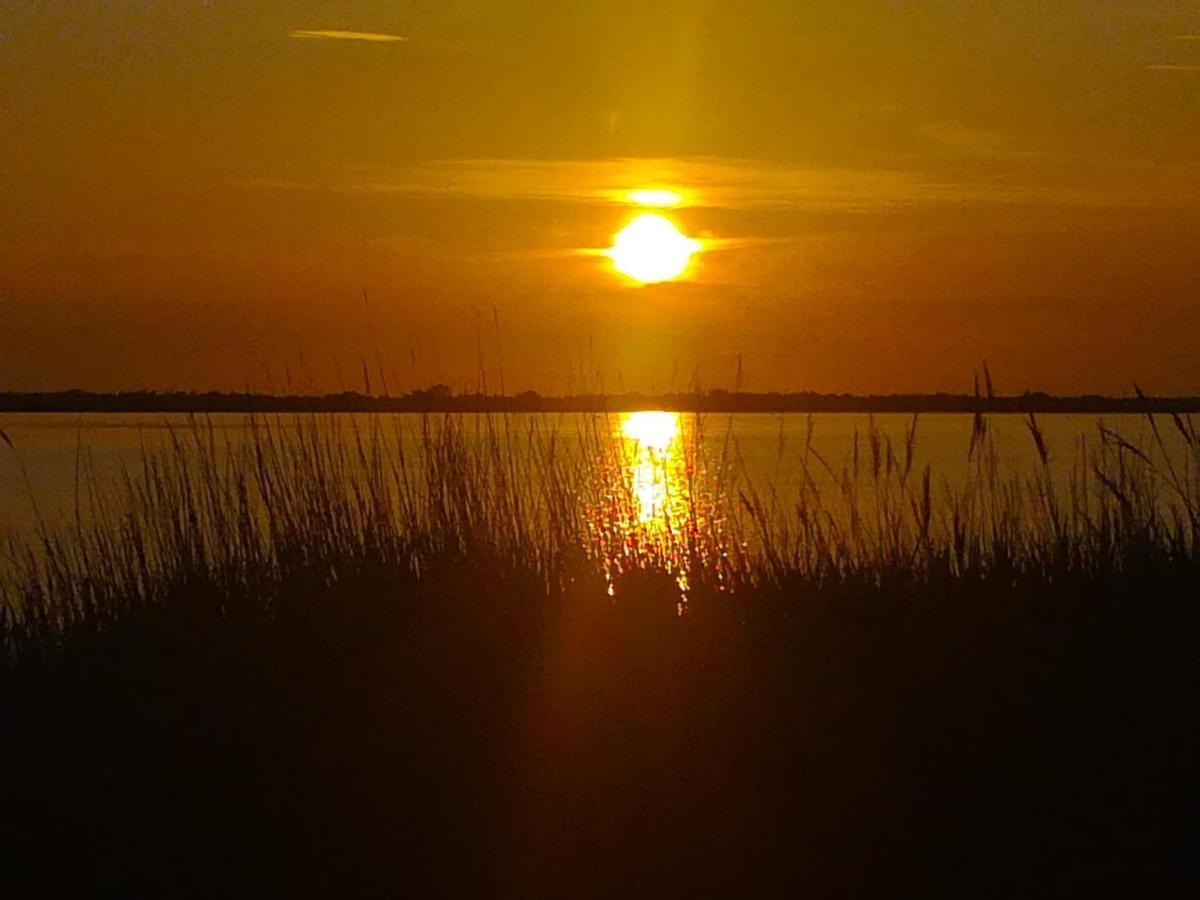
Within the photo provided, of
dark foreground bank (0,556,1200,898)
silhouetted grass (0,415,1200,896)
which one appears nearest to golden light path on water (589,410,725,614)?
silhouetted grass (0,415,1200,896)

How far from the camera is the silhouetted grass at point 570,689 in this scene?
438 cm

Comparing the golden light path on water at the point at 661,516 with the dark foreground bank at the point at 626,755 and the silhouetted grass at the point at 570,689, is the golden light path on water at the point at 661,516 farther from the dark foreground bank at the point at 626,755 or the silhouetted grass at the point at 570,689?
the dark foreground bank at the point at 626,755

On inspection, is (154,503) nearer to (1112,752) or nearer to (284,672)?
(284,672)

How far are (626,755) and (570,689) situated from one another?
29.9 inches

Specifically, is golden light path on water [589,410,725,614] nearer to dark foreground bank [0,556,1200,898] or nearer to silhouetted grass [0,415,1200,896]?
→ silhouetted grass [0,415,1200,896]

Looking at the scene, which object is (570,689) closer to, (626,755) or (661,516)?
(626,755)

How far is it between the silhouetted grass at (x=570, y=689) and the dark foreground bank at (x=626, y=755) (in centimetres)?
2

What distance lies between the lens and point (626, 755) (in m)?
5.07

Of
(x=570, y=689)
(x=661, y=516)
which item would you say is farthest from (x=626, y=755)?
(x=661, y=516)

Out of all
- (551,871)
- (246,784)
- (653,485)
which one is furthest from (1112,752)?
(653,485)

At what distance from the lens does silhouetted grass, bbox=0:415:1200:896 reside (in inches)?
173

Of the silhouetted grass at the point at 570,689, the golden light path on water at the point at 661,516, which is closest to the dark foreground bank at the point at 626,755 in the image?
the silhouetted grass at the point at 570,689

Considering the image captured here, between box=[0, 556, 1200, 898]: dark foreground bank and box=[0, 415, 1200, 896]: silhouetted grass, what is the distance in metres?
0.02

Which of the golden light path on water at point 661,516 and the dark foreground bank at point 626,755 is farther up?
the golden light path on water at point 661,516
